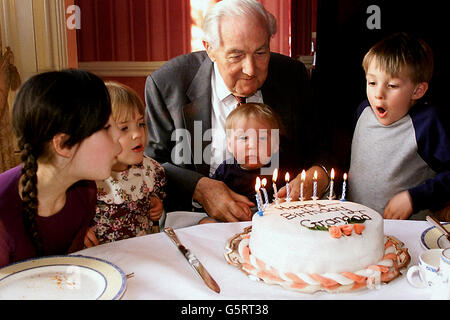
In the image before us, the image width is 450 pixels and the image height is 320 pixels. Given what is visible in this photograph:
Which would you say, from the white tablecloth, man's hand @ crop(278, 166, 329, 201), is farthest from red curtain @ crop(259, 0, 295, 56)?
the white tablecloth

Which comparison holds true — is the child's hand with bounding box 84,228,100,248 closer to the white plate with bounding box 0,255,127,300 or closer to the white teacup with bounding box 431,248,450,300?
the white plate with bounding box 0,255,127,300

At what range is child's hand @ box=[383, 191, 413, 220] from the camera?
1918 millimetres

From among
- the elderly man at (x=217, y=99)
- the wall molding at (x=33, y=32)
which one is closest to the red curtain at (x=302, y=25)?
the elderly man at (x=217, y=99)

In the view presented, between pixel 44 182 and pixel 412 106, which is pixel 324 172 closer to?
pixel 412 106

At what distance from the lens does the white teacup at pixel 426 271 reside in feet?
3.11

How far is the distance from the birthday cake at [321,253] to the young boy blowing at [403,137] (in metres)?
0.88

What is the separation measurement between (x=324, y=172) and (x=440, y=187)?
1.57 feet

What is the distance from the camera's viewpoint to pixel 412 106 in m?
2.08

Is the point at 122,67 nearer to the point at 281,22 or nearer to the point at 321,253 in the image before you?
the point at 281,22

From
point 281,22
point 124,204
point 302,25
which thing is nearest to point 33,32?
point 124,204

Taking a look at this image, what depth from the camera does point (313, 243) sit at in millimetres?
1026

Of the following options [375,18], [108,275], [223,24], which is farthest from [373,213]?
[375,18]

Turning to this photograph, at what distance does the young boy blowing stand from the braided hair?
1.32 meters

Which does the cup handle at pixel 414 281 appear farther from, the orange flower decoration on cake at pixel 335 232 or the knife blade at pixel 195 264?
the knife blade at pixel 195 264
